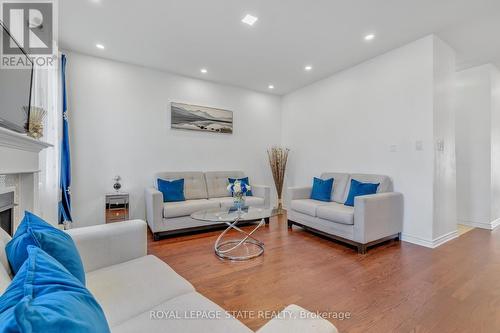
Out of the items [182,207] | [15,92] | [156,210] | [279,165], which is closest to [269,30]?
[15,92]

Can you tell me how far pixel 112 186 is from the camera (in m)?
3.70

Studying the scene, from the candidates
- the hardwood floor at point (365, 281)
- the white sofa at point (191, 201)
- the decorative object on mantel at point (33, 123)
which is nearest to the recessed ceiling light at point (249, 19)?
the decorative object on mantel at point (33, 123)

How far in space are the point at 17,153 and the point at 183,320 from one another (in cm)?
156

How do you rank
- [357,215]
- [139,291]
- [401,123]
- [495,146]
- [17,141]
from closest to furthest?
[139,291], [17,141], [357,215], [401,123], [495,146]

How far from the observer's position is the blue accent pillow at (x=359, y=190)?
322cm

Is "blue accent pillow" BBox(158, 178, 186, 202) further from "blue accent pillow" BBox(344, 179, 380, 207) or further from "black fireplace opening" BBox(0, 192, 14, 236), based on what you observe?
"blue accent pillow" BBox(344, 179, 380, 207)

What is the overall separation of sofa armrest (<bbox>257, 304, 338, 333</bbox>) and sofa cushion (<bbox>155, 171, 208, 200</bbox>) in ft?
11.2

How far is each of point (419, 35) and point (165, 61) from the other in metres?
3.62

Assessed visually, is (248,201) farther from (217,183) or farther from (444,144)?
(444,144)

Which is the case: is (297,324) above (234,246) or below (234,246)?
above

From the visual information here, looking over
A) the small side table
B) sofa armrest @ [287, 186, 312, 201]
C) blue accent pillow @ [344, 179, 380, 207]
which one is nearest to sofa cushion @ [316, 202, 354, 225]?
blue accent pillow @ [344, 179, 380, 207]

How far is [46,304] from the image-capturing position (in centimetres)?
46

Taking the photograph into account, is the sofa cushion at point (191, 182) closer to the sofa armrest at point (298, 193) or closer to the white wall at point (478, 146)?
the sofa armrest at point (298, 193)

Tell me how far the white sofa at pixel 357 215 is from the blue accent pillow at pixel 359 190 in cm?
10
